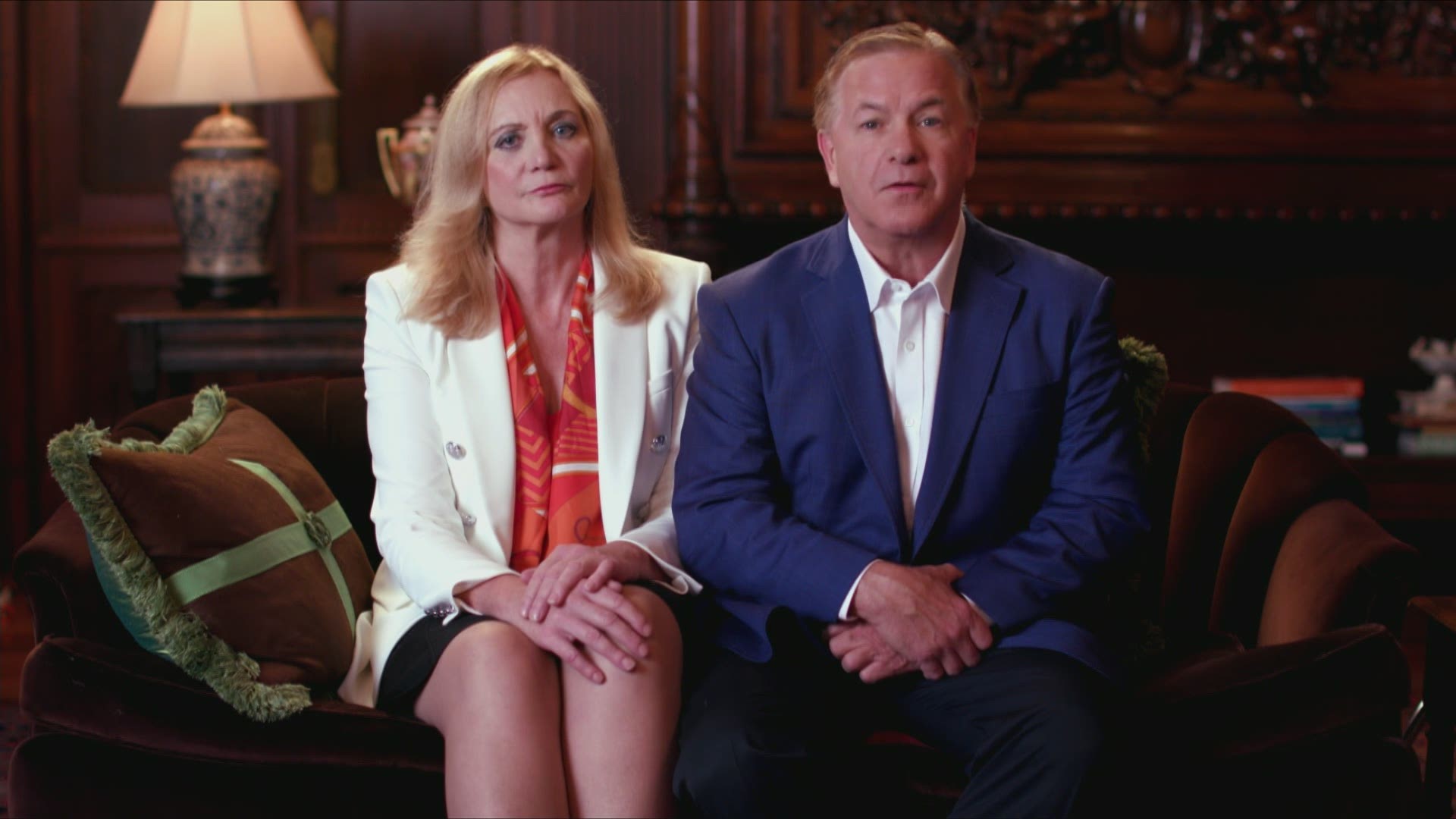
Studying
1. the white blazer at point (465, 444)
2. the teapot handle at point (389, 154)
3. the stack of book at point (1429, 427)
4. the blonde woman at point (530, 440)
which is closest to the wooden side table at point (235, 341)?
the teapot handle at point (389, 154)

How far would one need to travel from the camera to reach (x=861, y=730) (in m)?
2.02

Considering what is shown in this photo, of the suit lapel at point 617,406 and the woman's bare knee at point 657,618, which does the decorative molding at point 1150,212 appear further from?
the woman's bare knee at point 657,618

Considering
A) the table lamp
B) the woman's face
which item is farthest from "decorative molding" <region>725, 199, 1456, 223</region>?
the woman's face

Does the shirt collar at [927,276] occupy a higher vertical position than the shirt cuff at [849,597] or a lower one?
higher

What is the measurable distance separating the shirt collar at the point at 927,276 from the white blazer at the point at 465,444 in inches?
12.6

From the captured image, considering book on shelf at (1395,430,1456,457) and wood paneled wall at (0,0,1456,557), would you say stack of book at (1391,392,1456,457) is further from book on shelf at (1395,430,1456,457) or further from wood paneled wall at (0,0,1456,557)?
wood paneled wall at (0,0,1456,557)

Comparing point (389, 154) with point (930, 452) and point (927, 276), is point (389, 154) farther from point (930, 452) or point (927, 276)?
point (930, 452)

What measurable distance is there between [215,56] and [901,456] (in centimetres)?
208

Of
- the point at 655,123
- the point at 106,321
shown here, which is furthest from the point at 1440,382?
the point at 106,321

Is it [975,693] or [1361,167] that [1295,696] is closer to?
[975,693]

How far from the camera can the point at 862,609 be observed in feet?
6.53

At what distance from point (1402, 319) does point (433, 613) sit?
2957 millimetres

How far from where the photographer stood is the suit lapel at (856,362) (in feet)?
6.82

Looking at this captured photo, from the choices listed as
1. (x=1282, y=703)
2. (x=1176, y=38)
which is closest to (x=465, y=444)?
(x=1282, y=703)
